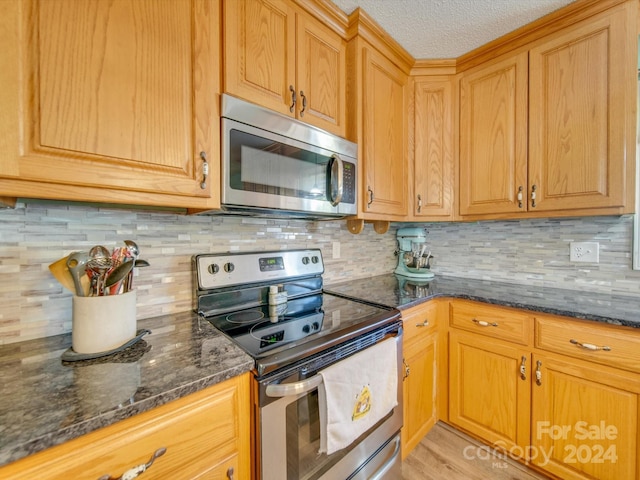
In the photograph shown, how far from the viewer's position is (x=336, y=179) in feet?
4.02

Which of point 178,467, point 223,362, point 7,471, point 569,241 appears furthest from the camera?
point 569,241

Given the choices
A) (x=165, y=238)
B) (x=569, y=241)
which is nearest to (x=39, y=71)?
(x=165, y=238)

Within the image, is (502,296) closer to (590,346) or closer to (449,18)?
(590,346)

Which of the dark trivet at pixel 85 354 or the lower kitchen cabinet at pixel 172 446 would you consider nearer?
the lower kitchen cabinet at pixel 172 446

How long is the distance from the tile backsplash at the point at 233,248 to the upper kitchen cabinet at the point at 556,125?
0.33 m

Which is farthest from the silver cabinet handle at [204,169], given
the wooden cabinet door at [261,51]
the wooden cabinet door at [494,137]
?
the wooden cabinet door at [494,137]

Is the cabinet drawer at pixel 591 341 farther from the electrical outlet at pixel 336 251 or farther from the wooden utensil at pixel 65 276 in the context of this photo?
the wooden utensil at pixel 65 276

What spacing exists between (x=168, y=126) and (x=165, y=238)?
0.49 metres

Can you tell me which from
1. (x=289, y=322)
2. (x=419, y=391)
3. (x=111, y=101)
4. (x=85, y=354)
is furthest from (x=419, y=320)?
(x=111, y=101)

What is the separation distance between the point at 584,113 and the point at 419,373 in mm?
1569

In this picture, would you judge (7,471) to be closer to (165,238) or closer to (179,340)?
(179,340)

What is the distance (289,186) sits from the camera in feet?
3.59

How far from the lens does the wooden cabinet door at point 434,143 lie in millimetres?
1737

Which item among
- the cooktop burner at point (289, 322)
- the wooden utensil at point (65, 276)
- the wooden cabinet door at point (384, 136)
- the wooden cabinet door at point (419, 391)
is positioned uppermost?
the wooden cabinet door at point (384, 136)
